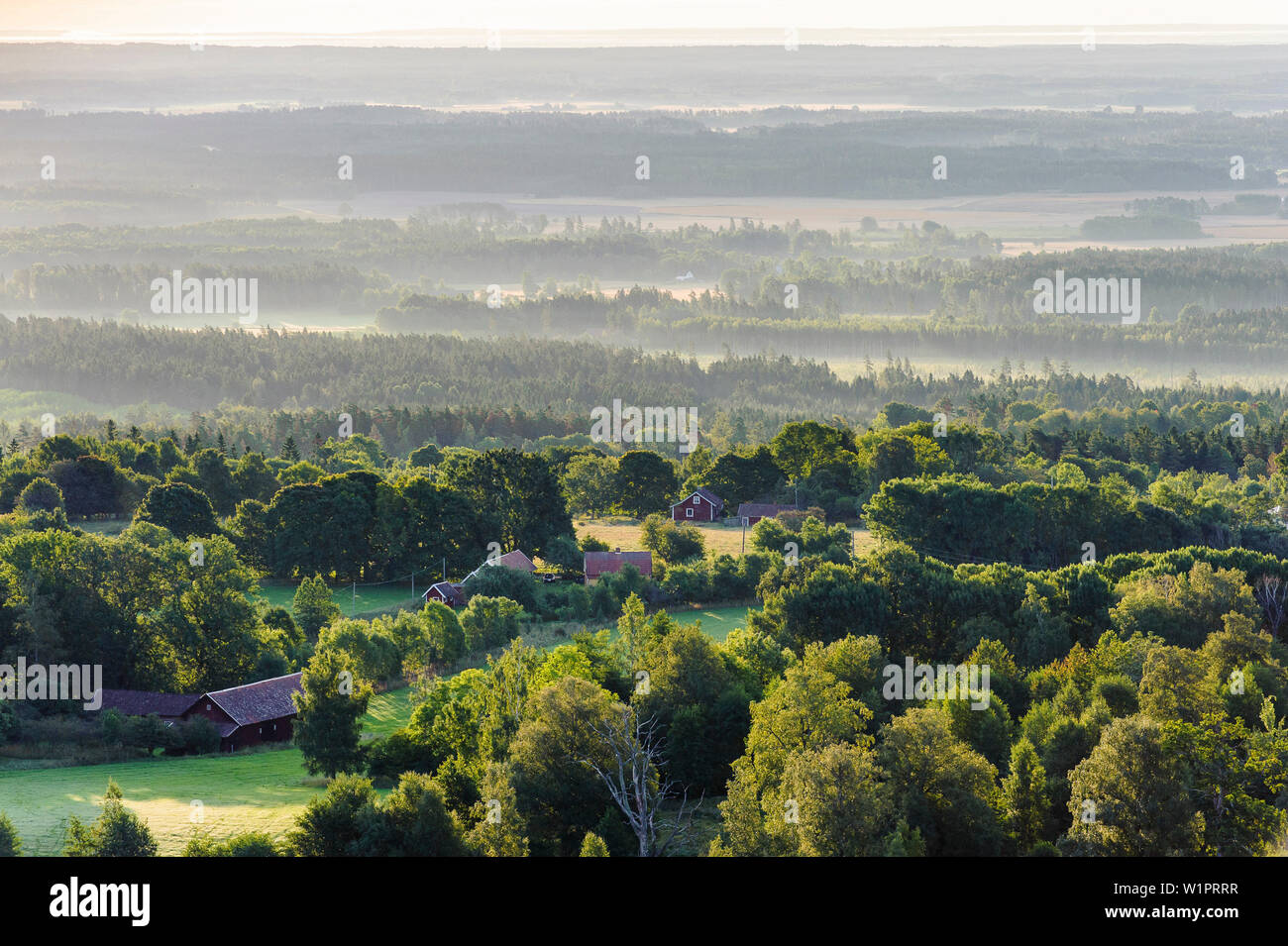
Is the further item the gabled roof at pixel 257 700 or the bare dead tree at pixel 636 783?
the gabled roof at pixel 257 700

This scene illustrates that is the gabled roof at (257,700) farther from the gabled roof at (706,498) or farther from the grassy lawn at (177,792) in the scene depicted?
the gabled roof at (706,498)

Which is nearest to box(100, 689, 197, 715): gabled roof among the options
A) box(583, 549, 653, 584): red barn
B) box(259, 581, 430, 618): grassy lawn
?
box(259, 581, 430, 618): grassy lawn

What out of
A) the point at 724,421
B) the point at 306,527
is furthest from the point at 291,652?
the point at 724,421

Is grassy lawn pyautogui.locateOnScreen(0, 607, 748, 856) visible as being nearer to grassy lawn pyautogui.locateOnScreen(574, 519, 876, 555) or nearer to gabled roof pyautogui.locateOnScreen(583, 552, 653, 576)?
gabled roof pyautogui.locateOnScreen(583, 552, 653, 576)

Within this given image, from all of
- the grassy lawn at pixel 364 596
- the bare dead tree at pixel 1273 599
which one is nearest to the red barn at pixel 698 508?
the grassy lawn at pixel 364 596

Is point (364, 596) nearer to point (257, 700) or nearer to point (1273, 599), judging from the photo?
point (257, 700)

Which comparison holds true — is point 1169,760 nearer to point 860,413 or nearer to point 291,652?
point 291,652
